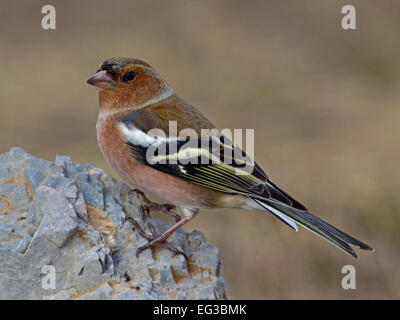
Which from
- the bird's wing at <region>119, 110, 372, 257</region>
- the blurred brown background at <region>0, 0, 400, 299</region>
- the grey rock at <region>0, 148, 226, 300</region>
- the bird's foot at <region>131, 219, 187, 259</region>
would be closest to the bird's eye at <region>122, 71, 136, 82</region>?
the bird's wing at <region>119, 110, 372, 257</region>

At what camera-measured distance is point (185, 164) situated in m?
5.11

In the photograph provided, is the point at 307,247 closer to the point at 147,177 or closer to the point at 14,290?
the point at 147,177

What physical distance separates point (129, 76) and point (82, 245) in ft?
5.56

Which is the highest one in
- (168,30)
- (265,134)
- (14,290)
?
(168,30)

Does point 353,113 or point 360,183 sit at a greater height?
point 353,113

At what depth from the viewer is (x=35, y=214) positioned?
4.39 m

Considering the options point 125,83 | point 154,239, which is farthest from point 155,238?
point 125,83

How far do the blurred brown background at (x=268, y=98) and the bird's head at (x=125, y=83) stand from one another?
3.09 metres

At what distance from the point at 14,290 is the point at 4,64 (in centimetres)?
1041

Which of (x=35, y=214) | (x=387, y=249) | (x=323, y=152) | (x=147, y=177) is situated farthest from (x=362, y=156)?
(x=35, y=214)

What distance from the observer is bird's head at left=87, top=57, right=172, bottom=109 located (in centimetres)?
532

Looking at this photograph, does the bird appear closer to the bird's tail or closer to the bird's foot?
the bird's tail

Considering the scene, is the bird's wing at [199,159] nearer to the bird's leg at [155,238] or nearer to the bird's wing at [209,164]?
the bird's wing at [209,164]

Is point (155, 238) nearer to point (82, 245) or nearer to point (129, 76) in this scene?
point (82, 245)
